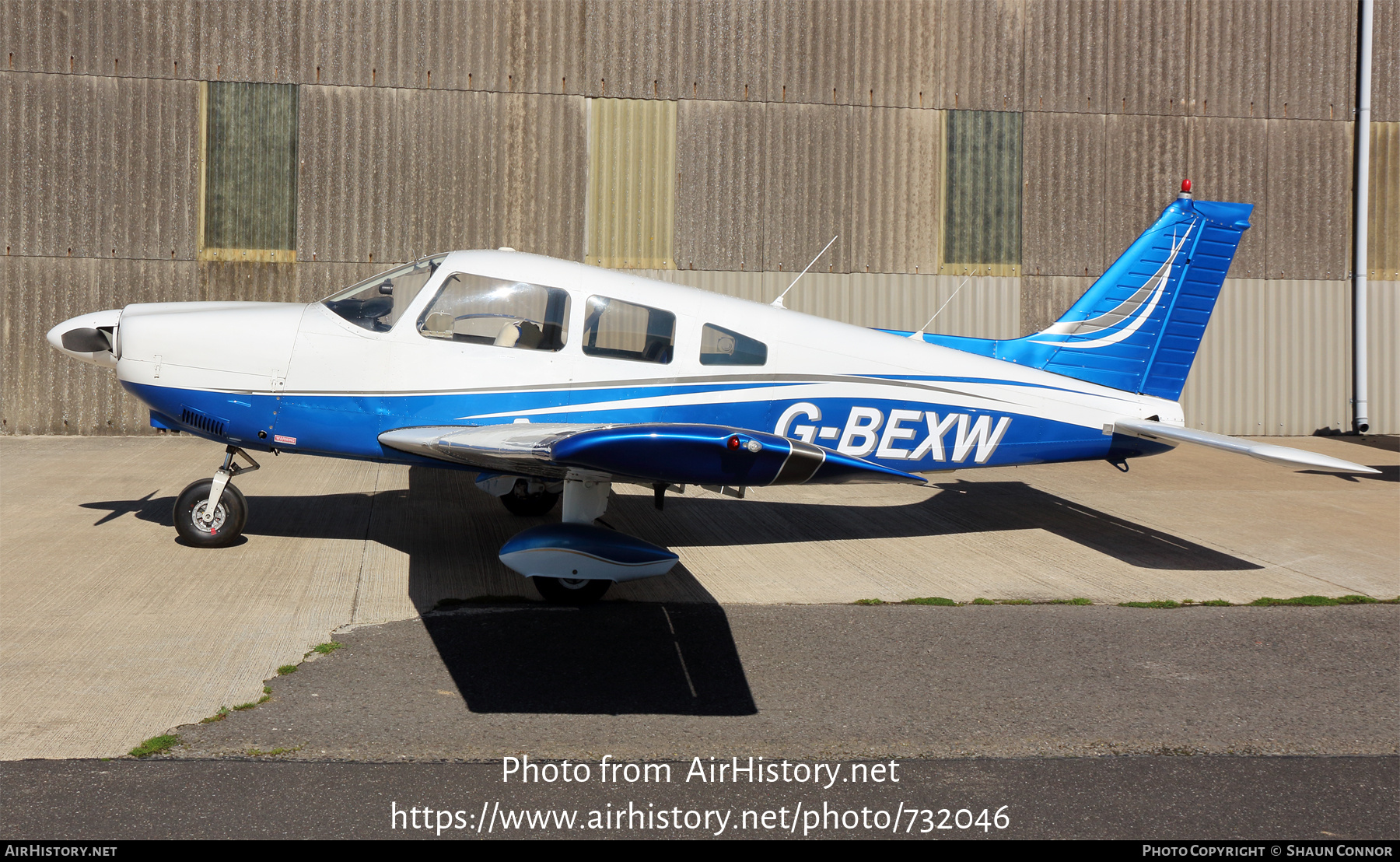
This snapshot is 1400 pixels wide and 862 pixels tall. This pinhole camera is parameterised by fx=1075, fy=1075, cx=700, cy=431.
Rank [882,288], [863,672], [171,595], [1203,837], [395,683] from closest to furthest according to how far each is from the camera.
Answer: [1203,837] < [395,683] < [863,672] < [171,595] < [882,288]

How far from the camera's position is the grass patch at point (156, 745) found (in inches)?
163

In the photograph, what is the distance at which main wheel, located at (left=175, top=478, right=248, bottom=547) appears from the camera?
7297mm

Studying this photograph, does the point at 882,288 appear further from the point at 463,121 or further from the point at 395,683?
the point at 395,683

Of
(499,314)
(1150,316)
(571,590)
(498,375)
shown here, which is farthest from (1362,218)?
(571,590)

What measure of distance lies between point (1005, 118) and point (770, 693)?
11.3 m

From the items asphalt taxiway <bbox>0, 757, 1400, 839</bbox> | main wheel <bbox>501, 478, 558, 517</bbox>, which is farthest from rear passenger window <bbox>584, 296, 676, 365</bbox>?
asphalt taxiway <bbox>0, 757, 1400, 839</bbox>

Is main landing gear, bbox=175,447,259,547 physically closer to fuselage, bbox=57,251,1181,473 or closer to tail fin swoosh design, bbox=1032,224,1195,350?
fuselage, bbox=57,251,1181,473

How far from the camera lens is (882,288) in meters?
14.1

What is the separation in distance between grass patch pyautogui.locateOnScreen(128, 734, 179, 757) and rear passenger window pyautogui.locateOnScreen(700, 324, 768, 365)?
3966 millimetres

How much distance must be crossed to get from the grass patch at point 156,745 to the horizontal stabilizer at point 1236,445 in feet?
19.0

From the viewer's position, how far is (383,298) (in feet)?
23.3

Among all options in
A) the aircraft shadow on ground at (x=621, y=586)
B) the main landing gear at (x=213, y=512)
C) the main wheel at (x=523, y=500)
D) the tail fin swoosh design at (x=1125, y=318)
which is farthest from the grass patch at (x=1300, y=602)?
the main landing gear at (x=213, y=512)

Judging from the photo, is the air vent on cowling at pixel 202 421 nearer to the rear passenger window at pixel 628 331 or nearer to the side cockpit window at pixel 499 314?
the side cockpit window at pixel 499 314

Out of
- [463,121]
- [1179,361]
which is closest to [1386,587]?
[1179,361]
